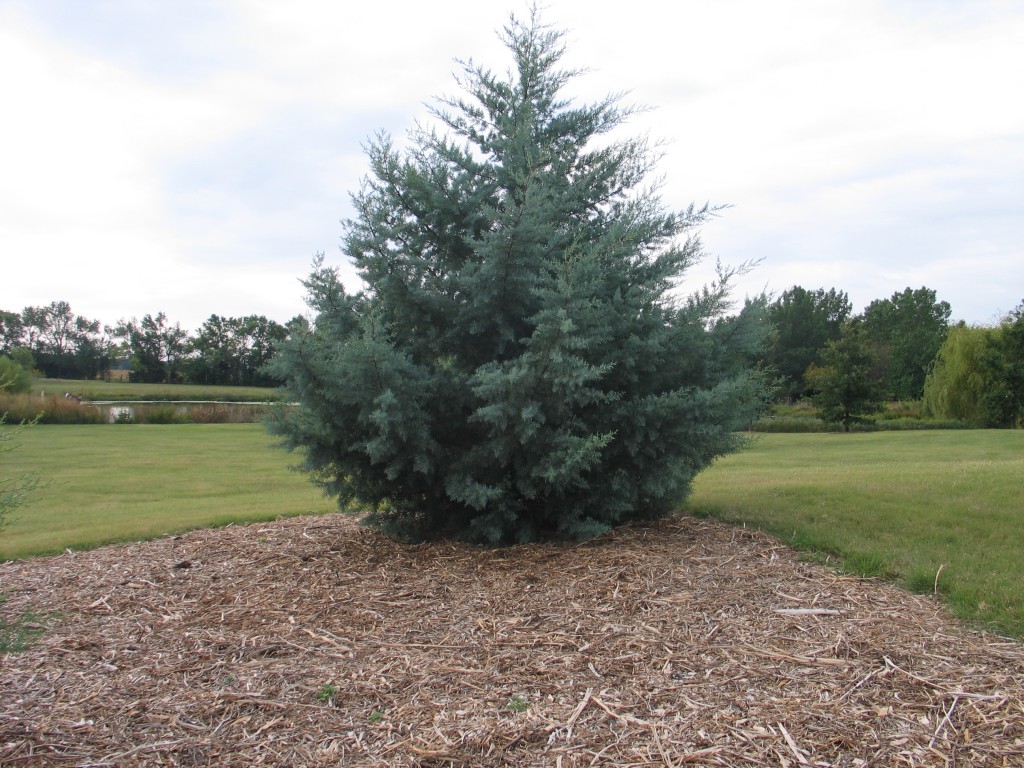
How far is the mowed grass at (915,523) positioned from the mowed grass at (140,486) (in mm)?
4906

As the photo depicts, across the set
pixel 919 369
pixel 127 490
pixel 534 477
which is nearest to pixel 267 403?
pixel 534 477

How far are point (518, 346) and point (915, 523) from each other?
14.0ft

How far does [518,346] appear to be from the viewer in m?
6.79

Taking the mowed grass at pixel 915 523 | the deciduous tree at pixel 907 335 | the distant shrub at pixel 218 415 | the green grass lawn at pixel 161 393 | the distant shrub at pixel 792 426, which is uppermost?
the deciduous tree at pixel 907 335

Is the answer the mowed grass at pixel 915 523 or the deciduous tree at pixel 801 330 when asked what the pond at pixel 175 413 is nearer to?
the mowed grass at pixel 915 523

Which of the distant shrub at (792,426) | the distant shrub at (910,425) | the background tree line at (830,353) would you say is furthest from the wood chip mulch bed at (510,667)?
the distant shrub at (910,425)

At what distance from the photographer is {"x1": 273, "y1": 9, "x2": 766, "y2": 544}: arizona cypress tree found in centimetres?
586

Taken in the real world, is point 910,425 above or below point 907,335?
below

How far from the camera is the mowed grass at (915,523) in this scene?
210 inches

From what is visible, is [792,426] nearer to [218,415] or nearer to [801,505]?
[218,415]

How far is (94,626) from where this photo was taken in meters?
5.06

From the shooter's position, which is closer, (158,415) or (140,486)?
(140,486)

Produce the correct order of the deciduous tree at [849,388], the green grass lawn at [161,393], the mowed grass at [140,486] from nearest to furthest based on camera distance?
the mowed grass at [140,486], the deciduous tree at [849,388], the green grass lawn at [161,393]

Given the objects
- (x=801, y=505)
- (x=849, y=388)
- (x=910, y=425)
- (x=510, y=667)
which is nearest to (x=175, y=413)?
(x=849, y=388)
